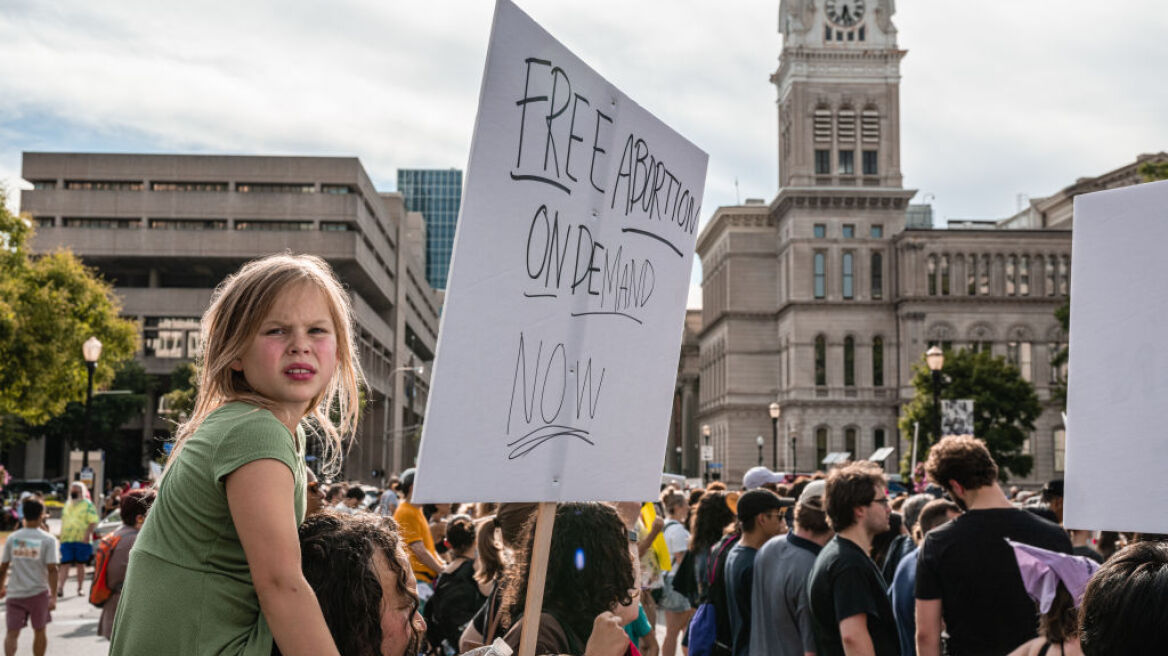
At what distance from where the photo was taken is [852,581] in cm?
497

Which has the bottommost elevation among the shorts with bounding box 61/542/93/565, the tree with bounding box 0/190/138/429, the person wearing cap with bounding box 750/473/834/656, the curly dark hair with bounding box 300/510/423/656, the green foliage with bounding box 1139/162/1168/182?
the shorts with bounding box 61/542/93/565

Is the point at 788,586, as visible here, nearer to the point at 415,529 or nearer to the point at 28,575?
the point at 415,529

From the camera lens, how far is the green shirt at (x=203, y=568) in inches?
86.3

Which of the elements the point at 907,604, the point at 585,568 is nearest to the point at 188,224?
the point at 907,604

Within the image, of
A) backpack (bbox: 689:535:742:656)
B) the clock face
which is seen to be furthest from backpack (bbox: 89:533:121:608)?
the clock face

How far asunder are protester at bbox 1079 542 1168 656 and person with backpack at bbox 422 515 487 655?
462 cm

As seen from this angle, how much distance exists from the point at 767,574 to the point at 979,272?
260 feet

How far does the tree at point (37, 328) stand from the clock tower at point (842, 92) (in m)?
57.1

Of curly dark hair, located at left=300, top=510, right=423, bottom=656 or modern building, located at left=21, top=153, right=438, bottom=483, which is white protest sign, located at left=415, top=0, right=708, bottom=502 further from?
modern building, located at left=21, top=153, right=438, bottom=483

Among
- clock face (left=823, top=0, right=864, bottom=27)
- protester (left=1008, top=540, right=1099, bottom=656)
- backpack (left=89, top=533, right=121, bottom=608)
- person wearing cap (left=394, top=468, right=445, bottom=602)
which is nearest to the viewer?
protester (left=1008, top=540, right=1099, bottom=656)

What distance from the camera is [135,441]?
77.6m

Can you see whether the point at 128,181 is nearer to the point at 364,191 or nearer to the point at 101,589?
the point at 364,191

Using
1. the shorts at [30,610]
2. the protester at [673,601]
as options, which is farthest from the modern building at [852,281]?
the shorts at [30,610]

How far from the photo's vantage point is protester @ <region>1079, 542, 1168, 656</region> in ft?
6.57
